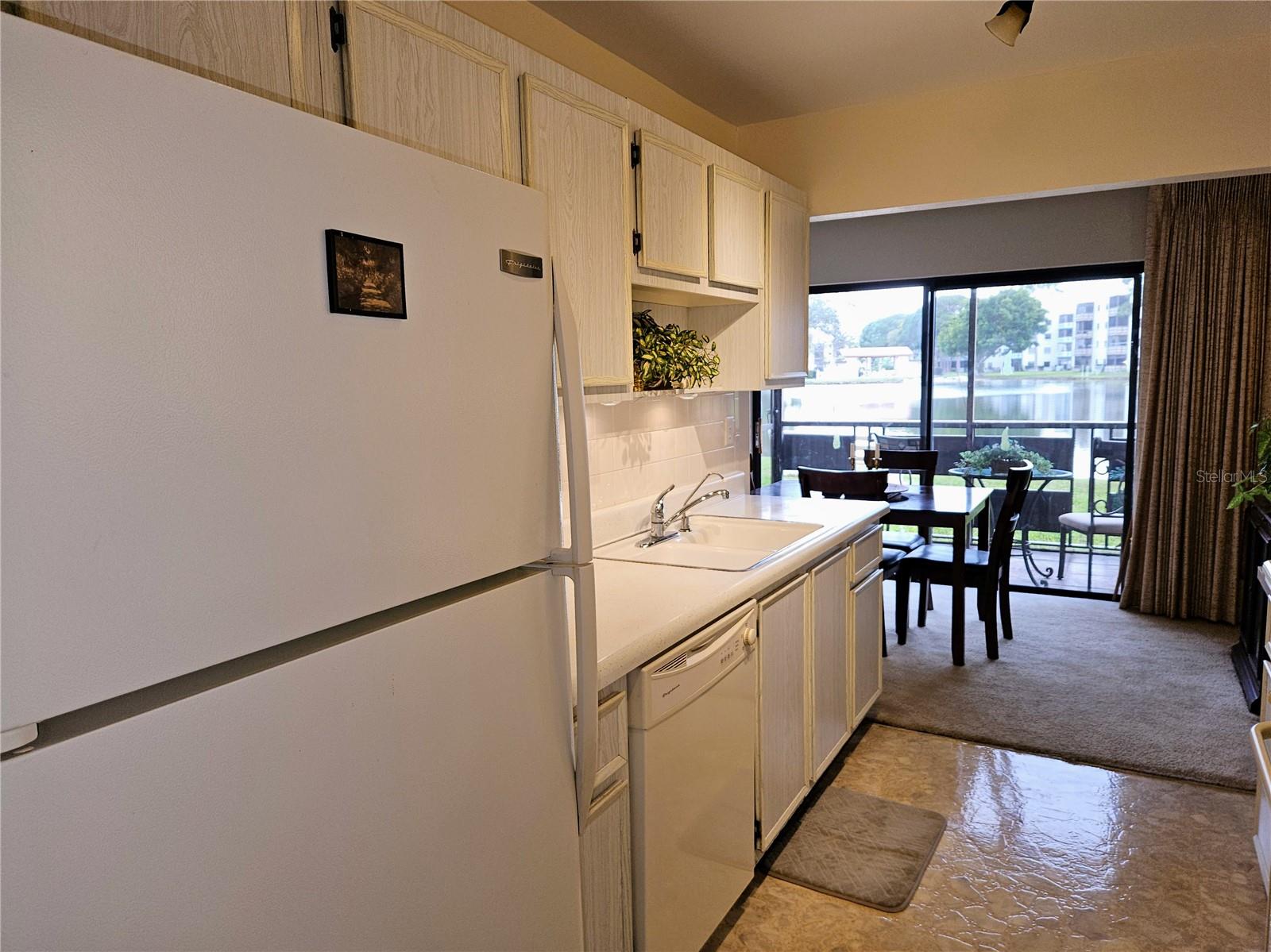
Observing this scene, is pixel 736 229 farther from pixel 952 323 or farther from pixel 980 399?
pixel 980 399

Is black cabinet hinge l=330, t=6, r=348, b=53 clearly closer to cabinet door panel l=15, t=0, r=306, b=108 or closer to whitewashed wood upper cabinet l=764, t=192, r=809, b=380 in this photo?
cabinet door panel l=15, t=0, r=306, b=108

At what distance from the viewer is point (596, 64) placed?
2.91m

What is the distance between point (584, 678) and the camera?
133cm

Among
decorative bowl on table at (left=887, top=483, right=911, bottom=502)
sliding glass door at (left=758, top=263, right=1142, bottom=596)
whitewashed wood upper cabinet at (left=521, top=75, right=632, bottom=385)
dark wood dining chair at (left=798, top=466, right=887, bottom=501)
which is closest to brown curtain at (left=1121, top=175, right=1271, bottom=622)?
sliding glass door at (left=758, top=263, right=1142, bottom=596)

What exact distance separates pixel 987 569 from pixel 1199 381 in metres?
1.71

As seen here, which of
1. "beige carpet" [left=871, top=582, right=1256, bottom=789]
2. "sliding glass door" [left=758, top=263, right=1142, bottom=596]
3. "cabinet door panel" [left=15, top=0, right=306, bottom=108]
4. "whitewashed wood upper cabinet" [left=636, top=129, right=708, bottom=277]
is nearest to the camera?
"cabinet door panel" [left=15, top=0, right=306, bottom=108]

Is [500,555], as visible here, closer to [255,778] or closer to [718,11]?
[255,778]

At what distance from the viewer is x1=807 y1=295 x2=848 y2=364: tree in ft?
19.6

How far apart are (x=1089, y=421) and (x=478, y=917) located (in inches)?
205

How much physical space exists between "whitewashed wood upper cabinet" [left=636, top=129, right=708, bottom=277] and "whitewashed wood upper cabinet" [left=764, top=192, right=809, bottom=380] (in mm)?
Answer: 624

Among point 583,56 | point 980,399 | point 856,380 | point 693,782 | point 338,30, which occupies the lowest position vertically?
point 693,782

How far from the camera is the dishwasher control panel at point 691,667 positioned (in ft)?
5.64

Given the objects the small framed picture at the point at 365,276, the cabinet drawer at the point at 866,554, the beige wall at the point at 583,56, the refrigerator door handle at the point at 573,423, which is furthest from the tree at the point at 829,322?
the small framed picture at the point at 365,276

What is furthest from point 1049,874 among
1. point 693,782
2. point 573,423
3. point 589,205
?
point 589,205
